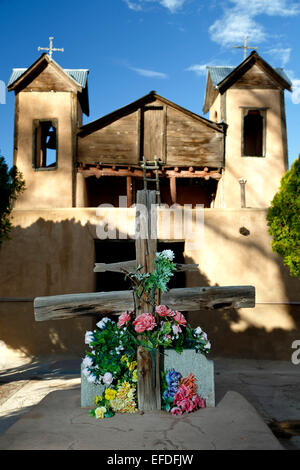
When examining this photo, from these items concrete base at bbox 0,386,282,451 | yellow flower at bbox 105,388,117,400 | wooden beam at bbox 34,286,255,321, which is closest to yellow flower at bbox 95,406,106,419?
concrete base at bbox 0,386,282,451

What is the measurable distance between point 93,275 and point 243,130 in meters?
11.9

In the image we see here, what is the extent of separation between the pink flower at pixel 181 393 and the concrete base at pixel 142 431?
237 mm

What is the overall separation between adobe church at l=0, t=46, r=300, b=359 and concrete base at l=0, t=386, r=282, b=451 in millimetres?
6684

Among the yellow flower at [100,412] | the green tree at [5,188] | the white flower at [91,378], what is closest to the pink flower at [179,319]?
the white flower at [91,378]

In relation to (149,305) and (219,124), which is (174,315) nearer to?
(149,305)

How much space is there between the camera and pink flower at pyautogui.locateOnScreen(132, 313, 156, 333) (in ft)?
18.1

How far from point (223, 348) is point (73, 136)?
12.4m

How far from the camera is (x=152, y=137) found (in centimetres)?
1894

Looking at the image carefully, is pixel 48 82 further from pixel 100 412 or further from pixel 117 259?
pixel 100 412

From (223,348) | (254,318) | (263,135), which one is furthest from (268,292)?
(263,135)

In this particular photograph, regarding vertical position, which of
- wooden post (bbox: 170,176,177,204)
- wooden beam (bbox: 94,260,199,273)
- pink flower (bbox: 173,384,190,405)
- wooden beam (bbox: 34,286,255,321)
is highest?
wooden post (bbox: 170,176,177,204)

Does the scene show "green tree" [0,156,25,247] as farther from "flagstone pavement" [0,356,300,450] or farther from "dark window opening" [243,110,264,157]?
"dark window opening" [243,110,264,157]

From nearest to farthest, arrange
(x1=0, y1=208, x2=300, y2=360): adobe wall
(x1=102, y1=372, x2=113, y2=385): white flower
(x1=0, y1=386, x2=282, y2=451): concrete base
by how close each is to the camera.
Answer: (x1=0, y1=386, x2=282, y2=451): concrete base → (x1=102, y1=372, x2=113, y2=385): white flower → (x1=0, y1=208, x2=300, y2=360): adobe wall

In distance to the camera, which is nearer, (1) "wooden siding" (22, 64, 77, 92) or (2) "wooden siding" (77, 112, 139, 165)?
(2) "wooden siding" (77, 112, 139, 165)
